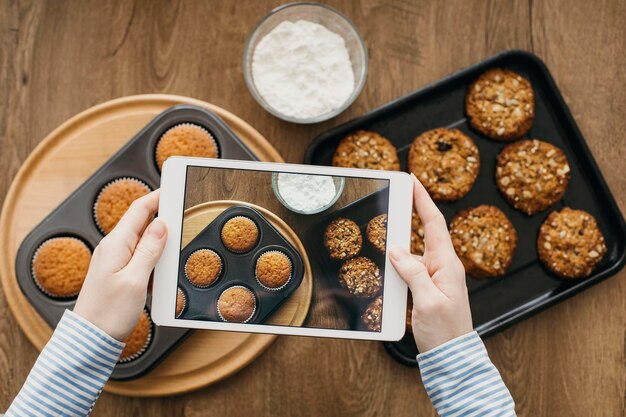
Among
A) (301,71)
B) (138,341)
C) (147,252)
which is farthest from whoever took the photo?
(301,71)

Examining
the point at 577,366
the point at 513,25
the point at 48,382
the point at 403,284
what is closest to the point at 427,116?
the point at 513,25

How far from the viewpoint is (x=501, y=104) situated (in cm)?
145

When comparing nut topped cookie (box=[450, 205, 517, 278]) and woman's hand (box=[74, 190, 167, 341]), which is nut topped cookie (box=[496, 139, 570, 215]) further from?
woman's hand (box=[74, 190, 167, 341])

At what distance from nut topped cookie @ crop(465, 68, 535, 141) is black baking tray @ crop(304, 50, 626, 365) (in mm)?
26

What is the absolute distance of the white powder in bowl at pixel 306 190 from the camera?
105cm

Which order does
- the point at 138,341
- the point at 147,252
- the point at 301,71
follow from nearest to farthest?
the point at 147,252 < the point at 138,341 < the point at 301,71

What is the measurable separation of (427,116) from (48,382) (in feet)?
3.50

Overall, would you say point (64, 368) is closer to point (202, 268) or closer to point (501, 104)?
point (202, 268)

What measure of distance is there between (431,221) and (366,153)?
0.40 metres

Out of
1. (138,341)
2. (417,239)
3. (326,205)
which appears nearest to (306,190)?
(326,205)

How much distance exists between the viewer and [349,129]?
1415 millimetres

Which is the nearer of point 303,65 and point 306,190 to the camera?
point 306,190

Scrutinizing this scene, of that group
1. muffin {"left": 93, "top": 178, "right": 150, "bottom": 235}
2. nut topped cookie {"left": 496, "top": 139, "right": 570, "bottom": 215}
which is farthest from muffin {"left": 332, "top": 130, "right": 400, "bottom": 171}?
muffin {"left": 93, "top": 178, "right": 150, "bottom": 235}

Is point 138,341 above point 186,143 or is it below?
below
